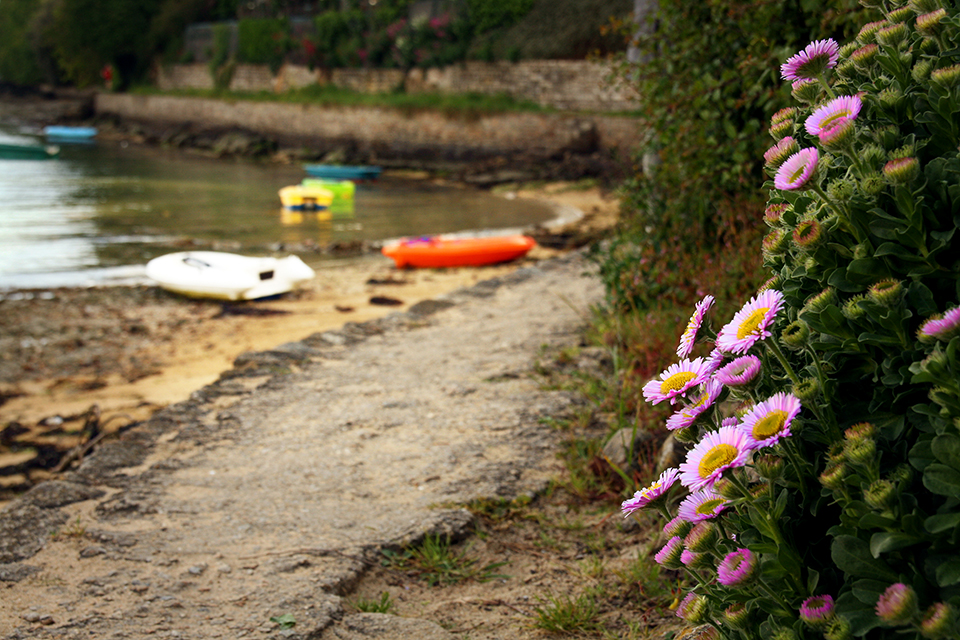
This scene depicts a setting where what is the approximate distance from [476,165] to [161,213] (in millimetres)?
10888

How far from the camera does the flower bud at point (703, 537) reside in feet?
4.46

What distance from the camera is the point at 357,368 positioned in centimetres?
579

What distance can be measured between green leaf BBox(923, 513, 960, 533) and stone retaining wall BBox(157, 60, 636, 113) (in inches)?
855

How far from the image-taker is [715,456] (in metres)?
1.27

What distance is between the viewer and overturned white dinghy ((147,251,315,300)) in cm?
1063

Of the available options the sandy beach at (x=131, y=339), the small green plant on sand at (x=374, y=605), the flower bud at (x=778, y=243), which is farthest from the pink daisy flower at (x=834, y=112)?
the sandy beach at (x=131, y=339)

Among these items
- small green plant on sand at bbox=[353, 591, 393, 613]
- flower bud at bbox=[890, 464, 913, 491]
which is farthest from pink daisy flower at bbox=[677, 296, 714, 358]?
small green plant on sand at bbox=[353, 591, 393, 613]

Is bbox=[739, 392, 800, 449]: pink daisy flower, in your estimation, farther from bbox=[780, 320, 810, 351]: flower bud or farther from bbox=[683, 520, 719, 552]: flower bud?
bbox=[683, 520, 719, 552]: flower bud

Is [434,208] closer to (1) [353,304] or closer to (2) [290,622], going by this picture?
(1) [353,304]

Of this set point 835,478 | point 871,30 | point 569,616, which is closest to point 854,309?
point 835,478

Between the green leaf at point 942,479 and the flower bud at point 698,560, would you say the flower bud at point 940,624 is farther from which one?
the flower bud at point 698,560

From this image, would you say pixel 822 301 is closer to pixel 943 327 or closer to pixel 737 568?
pixel 943 327

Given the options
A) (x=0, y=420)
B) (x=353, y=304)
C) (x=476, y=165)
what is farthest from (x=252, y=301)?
(x=476, y=165)

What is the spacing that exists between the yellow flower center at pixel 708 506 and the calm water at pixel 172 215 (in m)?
12.7
